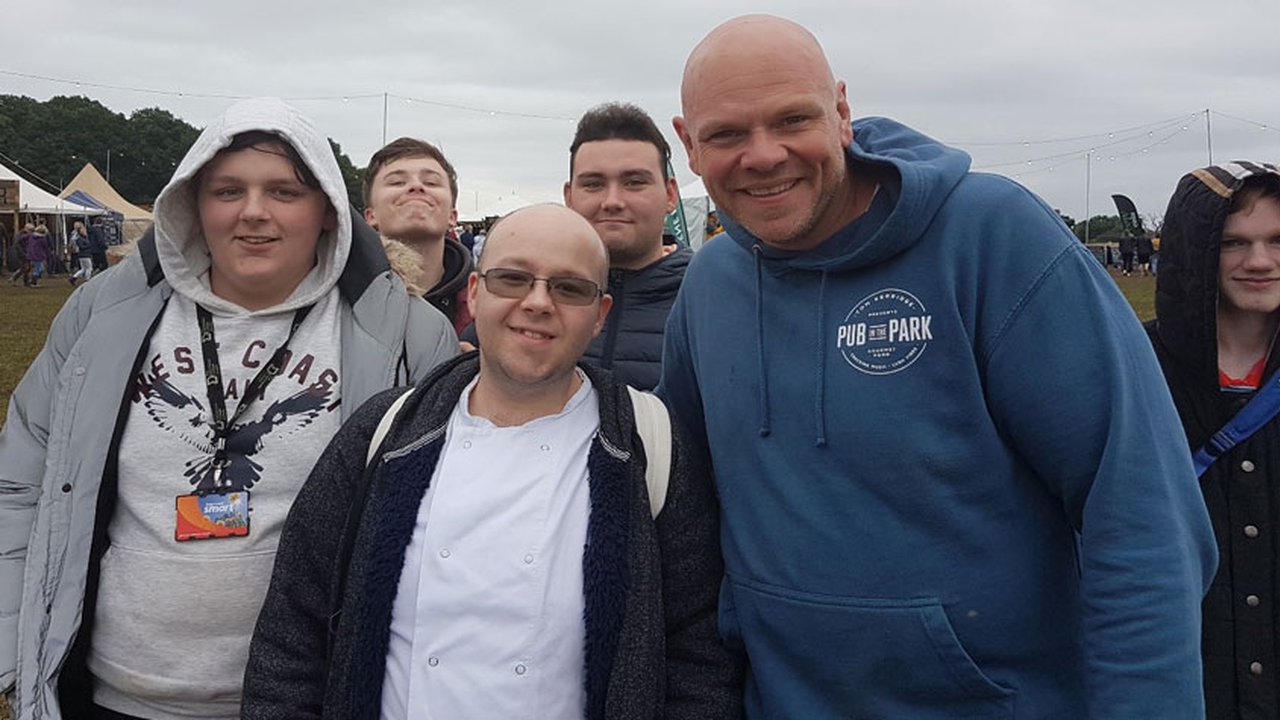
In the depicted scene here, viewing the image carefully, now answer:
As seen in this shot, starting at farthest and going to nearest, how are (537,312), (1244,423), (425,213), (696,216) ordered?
(696,216) → (425,213) → (1244,423) → (537,312)

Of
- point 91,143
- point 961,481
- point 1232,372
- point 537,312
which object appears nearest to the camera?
point 961,481

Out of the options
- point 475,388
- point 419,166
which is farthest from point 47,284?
point 475,388

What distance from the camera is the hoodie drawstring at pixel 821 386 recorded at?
1861 mm

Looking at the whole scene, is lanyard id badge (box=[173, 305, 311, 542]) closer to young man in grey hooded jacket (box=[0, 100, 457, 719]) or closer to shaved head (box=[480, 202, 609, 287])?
young man in grey hooded jacket (box=[0, 100, 457, 719])

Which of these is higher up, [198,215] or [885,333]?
[198,215]

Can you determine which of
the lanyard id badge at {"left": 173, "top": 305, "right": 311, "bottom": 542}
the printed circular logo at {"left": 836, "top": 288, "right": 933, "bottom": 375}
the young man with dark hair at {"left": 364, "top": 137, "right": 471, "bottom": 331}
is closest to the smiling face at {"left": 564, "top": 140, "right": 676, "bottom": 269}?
the young man with dark hair at {"left": 364, "top": 137, "right": 471, "bottom": 331}

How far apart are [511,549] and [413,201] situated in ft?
7.78

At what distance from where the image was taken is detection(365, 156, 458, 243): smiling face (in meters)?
3.92

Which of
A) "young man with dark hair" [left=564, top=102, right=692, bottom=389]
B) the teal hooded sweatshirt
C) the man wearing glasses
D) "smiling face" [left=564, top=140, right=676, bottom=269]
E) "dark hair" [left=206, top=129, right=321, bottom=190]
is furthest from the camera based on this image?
"smiling face" [left=564, top=140, right=676, bottom=269]

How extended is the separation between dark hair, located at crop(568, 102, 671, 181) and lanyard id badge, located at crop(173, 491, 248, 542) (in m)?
1.81

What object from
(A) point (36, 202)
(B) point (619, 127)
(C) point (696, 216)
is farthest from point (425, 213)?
(A) point (36, 202)

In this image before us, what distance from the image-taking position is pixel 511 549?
1.94 metres

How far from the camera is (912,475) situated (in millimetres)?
1780

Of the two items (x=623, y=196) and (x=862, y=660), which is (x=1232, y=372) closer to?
(x=862, y=660)
